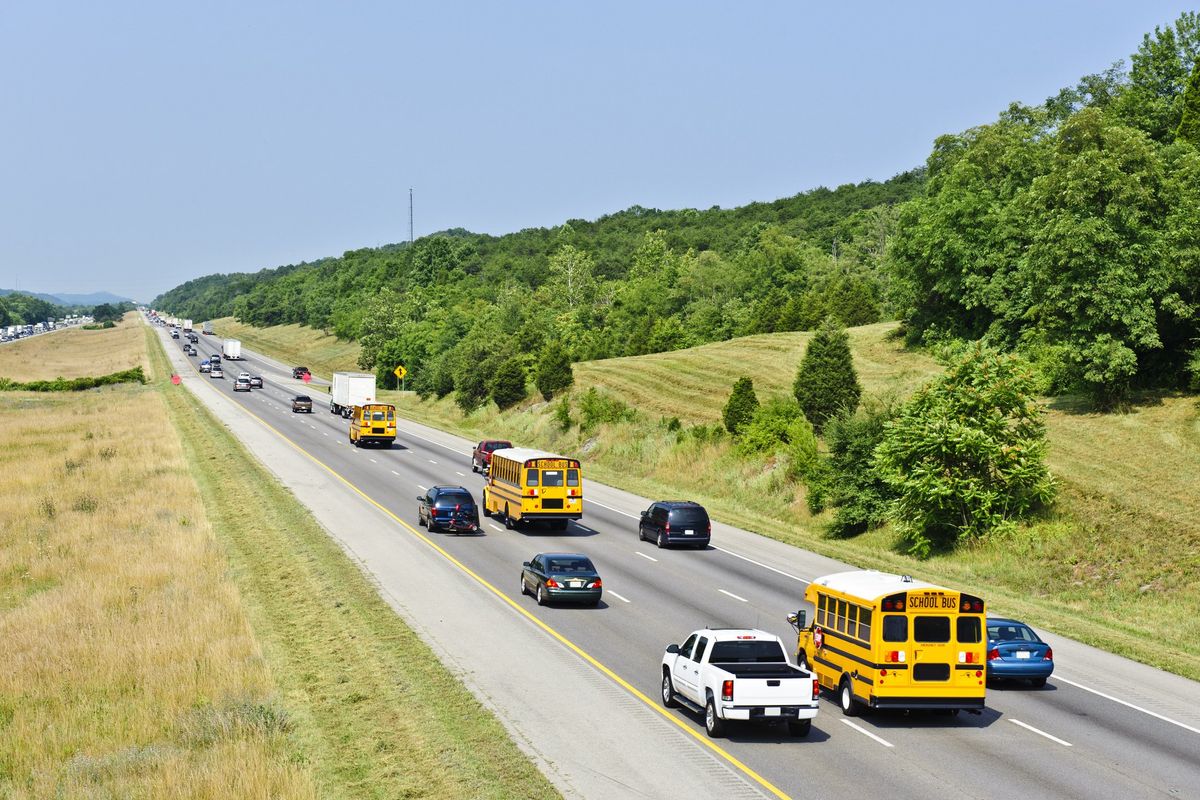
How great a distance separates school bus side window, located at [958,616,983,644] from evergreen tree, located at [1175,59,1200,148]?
50145 millimetres

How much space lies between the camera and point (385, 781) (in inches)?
669

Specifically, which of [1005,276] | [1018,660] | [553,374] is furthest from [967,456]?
[553,374]

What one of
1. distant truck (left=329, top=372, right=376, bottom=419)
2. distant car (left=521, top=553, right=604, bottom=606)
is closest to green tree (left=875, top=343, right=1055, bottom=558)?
distant car (left=521, top=553, right=604, bottom=606)

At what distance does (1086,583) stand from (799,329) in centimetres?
7219

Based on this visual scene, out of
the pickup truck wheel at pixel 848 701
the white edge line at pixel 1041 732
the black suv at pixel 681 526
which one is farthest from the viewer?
the black suv at pixel 681 526

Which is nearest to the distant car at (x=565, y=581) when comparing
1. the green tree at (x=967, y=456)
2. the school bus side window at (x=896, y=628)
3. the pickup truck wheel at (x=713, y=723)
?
the pickup truck wheel at (x=713, y=723)

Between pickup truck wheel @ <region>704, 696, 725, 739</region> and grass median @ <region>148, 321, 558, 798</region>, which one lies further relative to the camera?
pickup truck wheel @ <region>704, 696, 725, 739</region>

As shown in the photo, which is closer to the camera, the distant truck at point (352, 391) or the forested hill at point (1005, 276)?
the forested hill at point (1005, 276)

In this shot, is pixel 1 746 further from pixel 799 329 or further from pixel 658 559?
pixel 799 329

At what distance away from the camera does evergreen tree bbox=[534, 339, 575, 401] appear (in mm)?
89062

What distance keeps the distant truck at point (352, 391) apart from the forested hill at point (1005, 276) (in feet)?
36.8

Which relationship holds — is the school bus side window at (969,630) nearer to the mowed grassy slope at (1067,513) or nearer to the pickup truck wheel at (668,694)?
the pickup truck wheel at (668,694)

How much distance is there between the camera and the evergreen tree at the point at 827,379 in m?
58.3

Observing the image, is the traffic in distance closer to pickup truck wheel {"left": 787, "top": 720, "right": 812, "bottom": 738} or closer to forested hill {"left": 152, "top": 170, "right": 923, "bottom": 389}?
pickup truck wheel {"left": 787, "top": 720, "right": 812, "bottom": 738}
